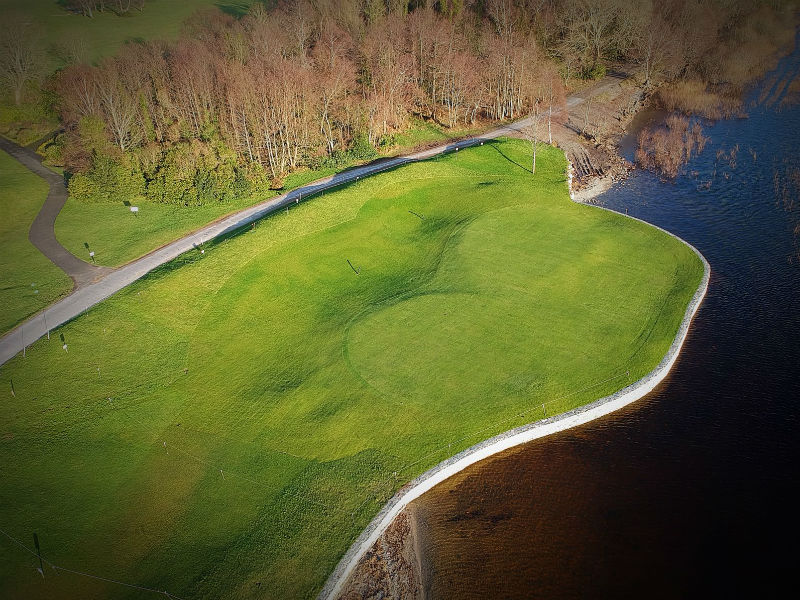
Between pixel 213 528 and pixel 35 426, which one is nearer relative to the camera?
pixel 213 528

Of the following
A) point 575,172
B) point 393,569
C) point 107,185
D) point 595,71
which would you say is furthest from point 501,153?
point 393,569

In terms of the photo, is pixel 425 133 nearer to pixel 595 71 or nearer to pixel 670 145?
pixel 670 145

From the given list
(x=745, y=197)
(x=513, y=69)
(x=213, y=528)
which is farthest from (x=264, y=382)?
(x=513, y=69)

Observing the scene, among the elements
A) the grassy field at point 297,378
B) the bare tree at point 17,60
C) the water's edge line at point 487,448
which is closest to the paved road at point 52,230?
the grassy field at point 297,378

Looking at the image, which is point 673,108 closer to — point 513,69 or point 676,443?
point 513,69

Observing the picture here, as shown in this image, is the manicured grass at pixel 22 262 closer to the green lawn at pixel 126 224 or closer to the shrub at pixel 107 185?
the green lawn at pixel 126 224
